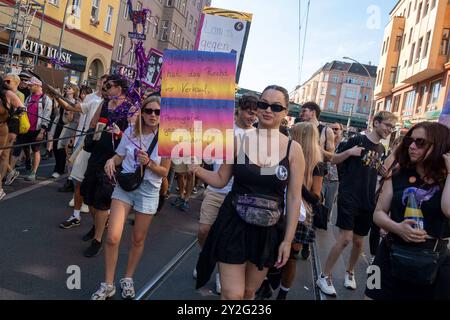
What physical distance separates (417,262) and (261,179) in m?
1.06

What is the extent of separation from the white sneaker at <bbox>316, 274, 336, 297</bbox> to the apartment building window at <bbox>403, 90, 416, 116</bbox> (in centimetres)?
3168

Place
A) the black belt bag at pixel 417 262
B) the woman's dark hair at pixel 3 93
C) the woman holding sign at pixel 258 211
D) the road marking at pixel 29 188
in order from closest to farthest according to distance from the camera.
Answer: the black belt bag at pixel 417 262 < the woman holding sign at pixel 258 211 < the woman's dark hair at pixel 3 93 < the road marking at pixel 29 188

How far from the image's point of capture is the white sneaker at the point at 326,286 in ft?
14.6

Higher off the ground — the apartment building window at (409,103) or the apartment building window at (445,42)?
the apartment building window at (445,42)

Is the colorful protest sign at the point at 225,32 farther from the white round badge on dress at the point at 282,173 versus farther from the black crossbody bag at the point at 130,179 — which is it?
the white round badge on dress at the point at 282,173

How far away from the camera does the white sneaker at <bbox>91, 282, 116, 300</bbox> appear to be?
3508 mm

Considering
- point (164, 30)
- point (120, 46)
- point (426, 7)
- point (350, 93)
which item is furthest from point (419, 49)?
point (350, 93)

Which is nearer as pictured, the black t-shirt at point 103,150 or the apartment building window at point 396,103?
the black t-shirt at point 103,150

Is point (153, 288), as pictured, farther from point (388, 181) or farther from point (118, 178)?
point (388, 181)

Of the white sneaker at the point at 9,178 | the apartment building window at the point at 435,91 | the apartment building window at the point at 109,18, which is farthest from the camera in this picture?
the apartment building window at the point at 435,91

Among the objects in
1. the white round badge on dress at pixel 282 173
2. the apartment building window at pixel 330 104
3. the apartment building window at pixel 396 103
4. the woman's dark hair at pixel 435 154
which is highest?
the apartment building window at pixel 330 104

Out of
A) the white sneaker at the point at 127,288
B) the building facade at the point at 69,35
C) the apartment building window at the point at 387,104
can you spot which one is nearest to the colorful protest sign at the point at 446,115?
the white sneaker at the point at 127,288

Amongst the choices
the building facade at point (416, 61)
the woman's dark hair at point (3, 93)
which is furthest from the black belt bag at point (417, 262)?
the building facade at point (416, 61)

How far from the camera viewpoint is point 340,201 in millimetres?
4633
